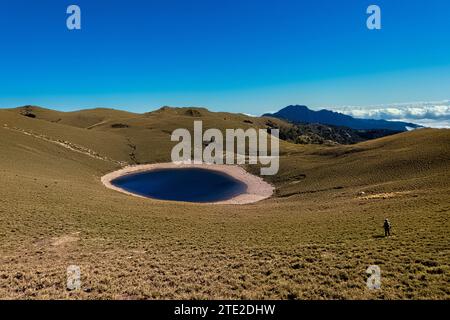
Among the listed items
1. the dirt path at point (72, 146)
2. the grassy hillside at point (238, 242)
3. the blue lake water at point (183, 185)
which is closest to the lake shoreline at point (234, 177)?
the blue lake water at point (183, 185)

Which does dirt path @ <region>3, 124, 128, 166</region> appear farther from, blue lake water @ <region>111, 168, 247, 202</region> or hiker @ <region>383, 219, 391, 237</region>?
hiker @ <region>383, 219, 391, 237</region>

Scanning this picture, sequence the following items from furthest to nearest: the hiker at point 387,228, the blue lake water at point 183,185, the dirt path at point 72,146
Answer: the dirt path at point 72,146 → the blue lake water at point 183,185 → the hiker at point 387,228

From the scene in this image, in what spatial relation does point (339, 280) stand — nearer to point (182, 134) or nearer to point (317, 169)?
point (317, 169)

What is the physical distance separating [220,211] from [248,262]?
2362 cm

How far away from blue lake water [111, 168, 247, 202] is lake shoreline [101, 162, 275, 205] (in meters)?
1.74

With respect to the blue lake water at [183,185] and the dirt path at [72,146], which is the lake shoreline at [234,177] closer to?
the blue lake water at [183,185]

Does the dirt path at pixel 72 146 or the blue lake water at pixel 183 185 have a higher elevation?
the dirt path at pixel 72 146

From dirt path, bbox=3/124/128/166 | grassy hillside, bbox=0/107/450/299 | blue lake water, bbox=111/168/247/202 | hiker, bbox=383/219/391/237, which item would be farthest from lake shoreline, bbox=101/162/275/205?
hiker, bbox=383/219/391/237

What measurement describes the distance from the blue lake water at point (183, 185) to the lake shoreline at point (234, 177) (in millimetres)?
1745

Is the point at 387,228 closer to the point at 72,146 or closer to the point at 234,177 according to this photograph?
the point at 234,177

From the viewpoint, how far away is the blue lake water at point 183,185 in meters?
69.9

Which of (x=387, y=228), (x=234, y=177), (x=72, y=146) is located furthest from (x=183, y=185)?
(x=387, y=228)

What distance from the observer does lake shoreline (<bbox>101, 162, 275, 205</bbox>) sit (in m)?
65.0

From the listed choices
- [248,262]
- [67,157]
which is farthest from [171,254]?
[67,157]
